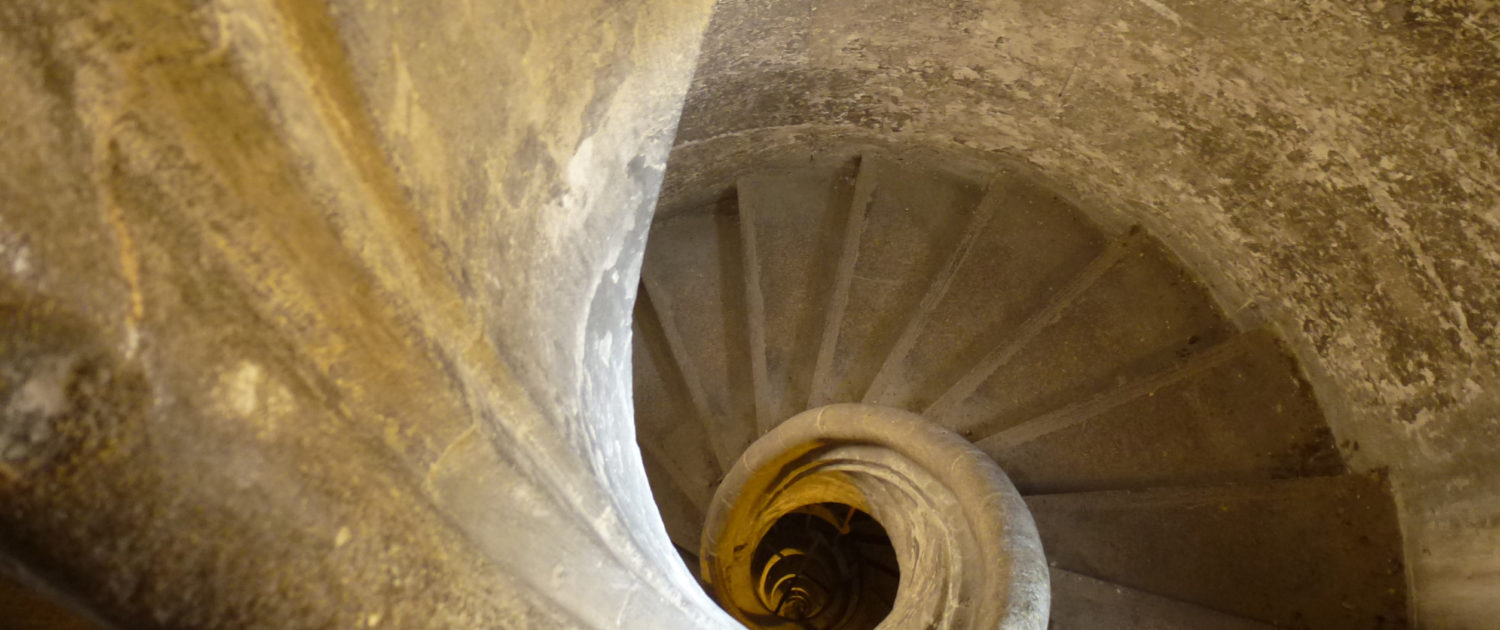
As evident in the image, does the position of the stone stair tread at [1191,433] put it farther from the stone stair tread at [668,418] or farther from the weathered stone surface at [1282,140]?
the stone stair tread at [668,418]

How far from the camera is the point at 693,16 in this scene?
1925 mm

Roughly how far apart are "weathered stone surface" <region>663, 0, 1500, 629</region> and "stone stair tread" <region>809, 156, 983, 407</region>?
39 cm

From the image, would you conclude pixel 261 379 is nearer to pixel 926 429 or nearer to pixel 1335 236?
pixel 926 429

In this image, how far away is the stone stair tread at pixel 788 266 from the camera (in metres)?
4.64

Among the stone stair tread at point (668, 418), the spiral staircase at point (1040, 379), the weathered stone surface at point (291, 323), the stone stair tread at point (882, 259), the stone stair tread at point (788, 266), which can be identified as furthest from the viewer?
the stone stair tread at point (668, 418)

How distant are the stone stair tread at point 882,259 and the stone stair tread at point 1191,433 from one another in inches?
30.6

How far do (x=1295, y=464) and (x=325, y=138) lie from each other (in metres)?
4.10

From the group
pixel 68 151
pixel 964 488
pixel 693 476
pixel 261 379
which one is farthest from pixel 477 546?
pixel 693 476

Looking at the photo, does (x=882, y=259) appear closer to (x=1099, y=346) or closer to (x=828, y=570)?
(x=1099, y=346)

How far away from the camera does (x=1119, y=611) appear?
3.80 metres

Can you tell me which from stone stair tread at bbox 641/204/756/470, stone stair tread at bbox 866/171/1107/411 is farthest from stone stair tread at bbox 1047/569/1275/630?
stone stair tread at bbox 641/204/756/470

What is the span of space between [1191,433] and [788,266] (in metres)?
2.12

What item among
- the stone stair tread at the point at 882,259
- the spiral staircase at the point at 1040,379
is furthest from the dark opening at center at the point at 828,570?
the stone stair tread at the point at 882,259

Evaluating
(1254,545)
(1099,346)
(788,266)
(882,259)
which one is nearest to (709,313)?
(788,266)
